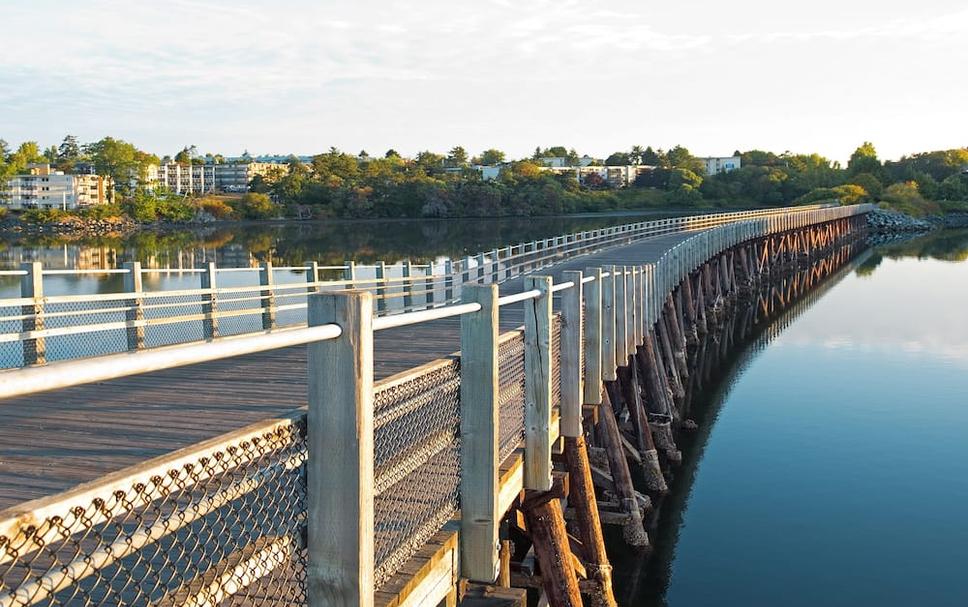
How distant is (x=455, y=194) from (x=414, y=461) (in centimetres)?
12879

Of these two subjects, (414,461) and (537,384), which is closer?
(414,461)

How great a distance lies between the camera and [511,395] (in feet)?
22.7

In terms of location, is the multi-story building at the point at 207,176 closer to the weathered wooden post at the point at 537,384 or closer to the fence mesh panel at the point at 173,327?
the fence mesh panel at the point at 173,327

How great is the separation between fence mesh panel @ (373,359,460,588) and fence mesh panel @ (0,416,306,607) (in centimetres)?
56

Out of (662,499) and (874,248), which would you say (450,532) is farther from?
(874,248)

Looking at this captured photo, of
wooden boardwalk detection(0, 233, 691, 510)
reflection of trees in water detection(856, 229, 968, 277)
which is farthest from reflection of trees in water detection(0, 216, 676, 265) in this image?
wooden boardwalk detection(0, 233, 691, 510)

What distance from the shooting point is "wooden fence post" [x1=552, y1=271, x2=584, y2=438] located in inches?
322

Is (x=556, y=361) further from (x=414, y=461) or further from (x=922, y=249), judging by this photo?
(x=922, y=249)

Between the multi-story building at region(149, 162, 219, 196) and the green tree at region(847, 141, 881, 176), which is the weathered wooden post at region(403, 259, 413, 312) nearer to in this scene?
the green tree at region(847, 141, 881, 176)

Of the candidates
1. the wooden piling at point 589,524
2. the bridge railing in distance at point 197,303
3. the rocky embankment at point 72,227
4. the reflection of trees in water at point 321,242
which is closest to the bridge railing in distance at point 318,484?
the bridge railing in distance at point 197,303

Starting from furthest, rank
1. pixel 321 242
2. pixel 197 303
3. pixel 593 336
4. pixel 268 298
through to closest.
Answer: pixel 321 242
pixel 268 298
pixel 197 303
pixel 593 336

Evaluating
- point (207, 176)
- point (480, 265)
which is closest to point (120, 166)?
point (207, 176)

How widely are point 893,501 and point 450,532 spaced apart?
12.7 meters

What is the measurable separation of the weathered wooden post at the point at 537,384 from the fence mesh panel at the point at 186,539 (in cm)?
285
